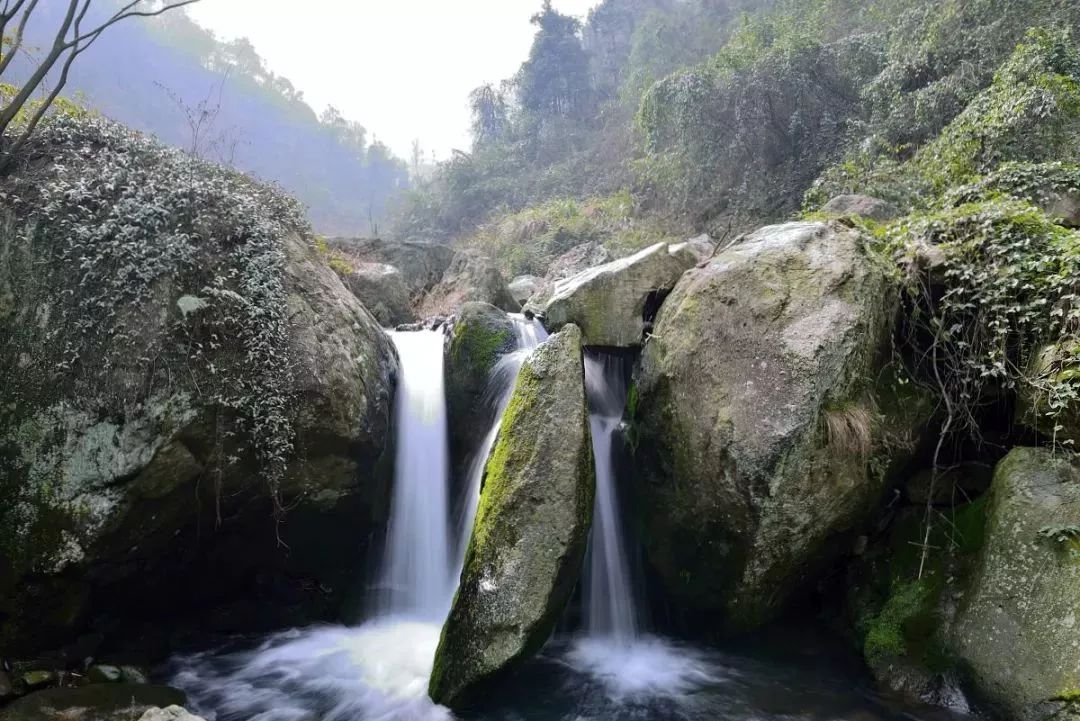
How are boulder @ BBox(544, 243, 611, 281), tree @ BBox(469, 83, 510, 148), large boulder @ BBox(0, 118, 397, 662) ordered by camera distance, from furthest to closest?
1. tree @ BBox(469, 83, 510, 148)
2. boulder @ BBox(544, 243, 611, 281)
3. large boulder @ BBox(0, 118, 397, 662)

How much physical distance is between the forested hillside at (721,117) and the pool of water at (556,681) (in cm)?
904

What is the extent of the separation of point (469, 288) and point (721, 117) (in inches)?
329

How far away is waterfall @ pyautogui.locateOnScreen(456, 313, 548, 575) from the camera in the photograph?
22.4 ft

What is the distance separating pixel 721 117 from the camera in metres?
15.8

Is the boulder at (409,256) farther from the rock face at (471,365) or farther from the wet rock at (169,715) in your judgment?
the wet rock at (169,715)

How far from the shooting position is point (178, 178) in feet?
20.4

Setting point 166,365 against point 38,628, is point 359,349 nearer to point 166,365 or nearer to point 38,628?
point 166,365

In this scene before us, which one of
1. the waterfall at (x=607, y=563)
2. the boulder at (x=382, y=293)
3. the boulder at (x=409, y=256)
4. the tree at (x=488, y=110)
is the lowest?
the waterfall at (x=607, y=563)

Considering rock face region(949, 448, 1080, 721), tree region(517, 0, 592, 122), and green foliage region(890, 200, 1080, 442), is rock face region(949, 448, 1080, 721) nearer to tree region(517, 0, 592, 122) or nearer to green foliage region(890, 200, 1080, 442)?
green foliage region(890, 200, 1080, 442)

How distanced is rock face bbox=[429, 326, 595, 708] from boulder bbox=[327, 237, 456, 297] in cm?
1036

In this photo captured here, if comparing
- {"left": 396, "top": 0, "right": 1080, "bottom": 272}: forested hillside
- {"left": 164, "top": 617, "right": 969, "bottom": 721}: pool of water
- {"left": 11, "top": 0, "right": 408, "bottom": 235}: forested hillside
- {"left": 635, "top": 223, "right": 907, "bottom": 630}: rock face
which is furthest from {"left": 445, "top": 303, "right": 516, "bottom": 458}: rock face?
{"left": 11, "top": 0, "right": 408, "bottom": 235}: forested hillside

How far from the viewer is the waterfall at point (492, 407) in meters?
6.84

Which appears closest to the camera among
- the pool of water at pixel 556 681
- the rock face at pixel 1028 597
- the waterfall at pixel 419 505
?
the rock face at pixel 1028 597

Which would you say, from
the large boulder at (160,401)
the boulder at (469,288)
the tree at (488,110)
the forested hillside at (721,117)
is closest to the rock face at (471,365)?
the large boulder at (160,401)
